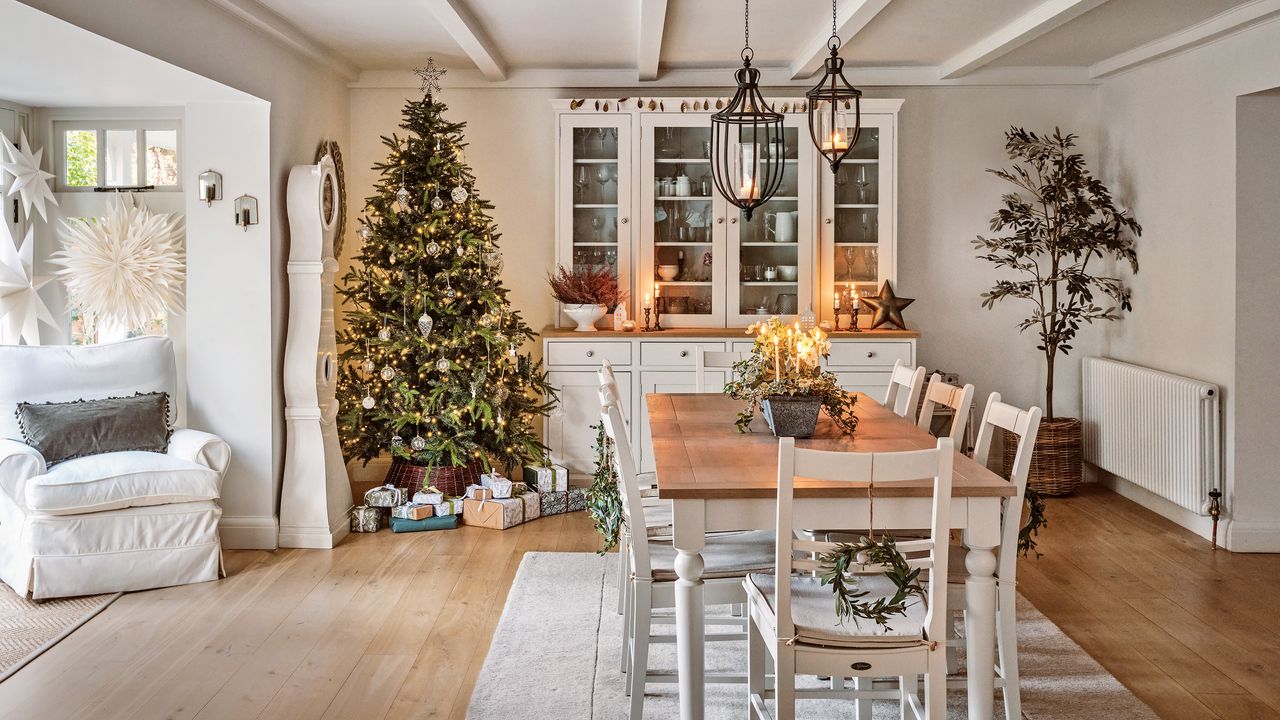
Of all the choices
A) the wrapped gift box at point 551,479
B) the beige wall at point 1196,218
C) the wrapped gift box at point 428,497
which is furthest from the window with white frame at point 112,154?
the beige wall at point 1196,218

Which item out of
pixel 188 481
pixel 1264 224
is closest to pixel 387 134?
pixel 188 481

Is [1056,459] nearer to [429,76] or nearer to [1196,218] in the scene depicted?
[1196,218]

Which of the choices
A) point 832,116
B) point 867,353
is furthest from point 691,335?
point 832,116

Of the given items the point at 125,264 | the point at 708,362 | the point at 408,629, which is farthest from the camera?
the point at 708,362

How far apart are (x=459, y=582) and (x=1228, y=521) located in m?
3.65

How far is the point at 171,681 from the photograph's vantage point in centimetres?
327

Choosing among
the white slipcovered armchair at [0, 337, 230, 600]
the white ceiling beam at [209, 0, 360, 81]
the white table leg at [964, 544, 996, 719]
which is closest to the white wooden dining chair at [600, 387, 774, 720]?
the white table leg at [964, 544, 996, 719]

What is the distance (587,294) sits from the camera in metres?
5.92

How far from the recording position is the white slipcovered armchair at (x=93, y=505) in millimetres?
4012

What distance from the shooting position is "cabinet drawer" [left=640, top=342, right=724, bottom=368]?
229 inches

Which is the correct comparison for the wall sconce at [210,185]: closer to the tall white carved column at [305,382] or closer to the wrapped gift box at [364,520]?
the tall white carved column at [305,382]

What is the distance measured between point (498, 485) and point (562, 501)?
0.41 meters

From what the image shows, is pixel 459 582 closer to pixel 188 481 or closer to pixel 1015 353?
pixel 188 481

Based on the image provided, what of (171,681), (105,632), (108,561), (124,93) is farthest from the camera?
(124,93)
